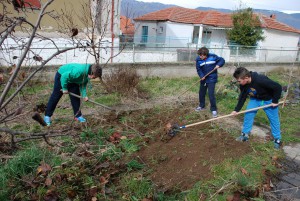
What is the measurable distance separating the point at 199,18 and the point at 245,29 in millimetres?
5508

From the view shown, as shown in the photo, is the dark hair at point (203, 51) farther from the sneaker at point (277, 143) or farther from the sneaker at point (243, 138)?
the sneaker at point (277, 143)

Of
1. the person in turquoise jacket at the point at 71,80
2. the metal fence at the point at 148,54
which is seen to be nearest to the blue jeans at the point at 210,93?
the metal fence at the point at 148,54

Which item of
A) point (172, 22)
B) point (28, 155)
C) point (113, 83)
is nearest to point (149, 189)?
point (28, 155)

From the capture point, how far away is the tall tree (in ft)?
60.2

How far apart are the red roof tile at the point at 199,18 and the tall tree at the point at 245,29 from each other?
8.25ft

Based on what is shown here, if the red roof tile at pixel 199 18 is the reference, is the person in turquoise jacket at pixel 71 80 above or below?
below

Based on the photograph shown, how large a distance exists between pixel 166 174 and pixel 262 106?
1935 mm

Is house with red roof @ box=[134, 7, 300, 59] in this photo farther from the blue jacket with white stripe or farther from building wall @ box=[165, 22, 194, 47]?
the blue jacket with white stripe

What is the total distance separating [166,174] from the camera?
152 inches

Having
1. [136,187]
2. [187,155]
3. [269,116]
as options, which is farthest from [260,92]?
[136,187]

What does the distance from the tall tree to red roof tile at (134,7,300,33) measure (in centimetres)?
252

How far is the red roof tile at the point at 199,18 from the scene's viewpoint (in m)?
21.9

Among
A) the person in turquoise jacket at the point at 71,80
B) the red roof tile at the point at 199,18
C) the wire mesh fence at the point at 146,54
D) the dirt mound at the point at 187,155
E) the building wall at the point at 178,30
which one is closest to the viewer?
the dirt mound at the point at 187,155

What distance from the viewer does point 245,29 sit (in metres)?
18.4
